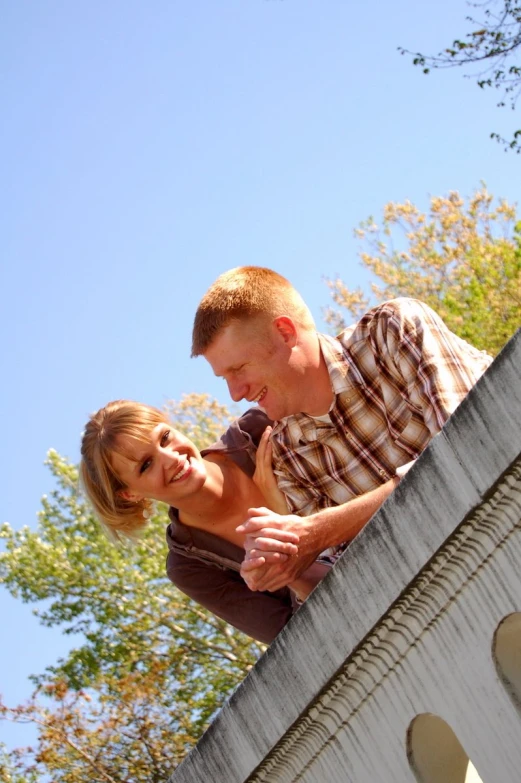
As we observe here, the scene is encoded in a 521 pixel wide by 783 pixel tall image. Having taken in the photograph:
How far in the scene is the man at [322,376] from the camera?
411cm

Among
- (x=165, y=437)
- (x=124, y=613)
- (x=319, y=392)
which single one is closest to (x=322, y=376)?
(x=319, y=392)

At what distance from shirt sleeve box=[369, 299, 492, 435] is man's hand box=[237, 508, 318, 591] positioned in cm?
60

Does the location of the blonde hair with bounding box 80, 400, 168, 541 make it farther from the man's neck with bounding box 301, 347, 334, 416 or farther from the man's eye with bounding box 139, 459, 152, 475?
the man's neck with bounding box 301, 347, 334, 416

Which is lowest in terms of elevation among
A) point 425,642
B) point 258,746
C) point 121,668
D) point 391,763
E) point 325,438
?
point 121,668

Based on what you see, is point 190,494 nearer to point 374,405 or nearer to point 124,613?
point 374,405

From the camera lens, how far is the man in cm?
411

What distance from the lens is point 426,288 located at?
61.6ft

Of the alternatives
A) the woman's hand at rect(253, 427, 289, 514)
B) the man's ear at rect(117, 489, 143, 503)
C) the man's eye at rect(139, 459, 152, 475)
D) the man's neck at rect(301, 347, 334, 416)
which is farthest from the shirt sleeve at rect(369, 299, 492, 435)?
the man's ear at rect(117, 489, 143, 503)

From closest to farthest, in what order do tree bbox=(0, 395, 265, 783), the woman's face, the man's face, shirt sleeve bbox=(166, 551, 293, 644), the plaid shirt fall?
the plaid shirt → the man's face → the woman's face → shirt sleeve bbox=(166, 551, 293, 644) → tree bbox=(0, 395, 265, 783)

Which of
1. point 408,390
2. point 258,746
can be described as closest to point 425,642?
point 258,746

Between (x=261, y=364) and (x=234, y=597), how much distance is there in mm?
1048

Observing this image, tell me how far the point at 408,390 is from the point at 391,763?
1636 mm

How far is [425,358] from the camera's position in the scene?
3871 mm

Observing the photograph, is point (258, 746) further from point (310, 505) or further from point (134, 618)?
point (134, 618)
